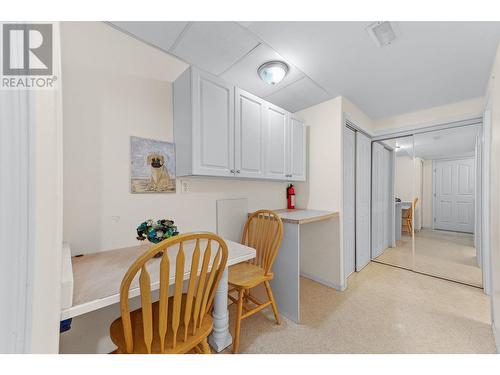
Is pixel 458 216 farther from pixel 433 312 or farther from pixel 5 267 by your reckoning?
pixel 5 267

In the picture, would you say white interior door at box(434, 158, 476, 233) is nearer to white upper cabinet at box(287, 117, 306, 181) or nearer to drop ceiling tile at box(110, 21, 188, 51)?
white upper cabinet at box(287, 117, 306, 181)

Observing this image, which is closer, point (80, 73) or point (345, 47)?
point (80, 73)

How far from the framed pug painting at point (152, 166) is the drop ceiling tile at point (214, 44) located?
0.76 metres

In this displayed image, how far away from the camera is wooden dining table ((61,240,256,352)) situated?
754 millimetres

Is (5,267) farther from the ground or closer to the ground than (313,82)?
closer to the ground

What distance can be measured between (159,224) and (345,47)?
6.13 feet

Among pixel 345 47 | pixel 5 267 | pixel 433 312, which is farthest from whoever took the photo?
pixel 433 312

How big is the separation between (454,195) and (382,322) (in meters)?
2.48

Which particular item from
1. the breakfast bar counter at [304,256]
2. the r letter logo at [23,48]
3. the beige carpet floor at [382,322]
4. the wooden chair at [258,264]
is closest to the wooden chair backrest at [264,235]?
the wooden chair at [258,264]

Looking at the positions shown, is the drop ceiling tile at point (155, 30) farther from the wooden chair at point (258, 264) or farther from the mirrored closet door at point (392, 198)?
the mirrored closet door at point (392, 198)

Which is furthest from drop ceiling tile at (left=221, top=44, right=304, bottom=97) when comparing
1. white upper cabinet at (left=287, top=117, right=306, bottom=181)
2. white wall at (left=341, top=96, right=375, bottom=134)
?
white wall at (left=341, top=96, right=375, bottom=134)

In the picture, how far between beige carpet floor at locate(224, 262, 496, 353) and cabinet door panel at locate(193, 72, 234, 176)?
1.35m

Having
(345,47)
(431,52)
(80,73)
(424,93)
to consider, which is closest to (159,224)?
(80,73)

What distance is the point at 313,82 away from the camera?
2.00 m
